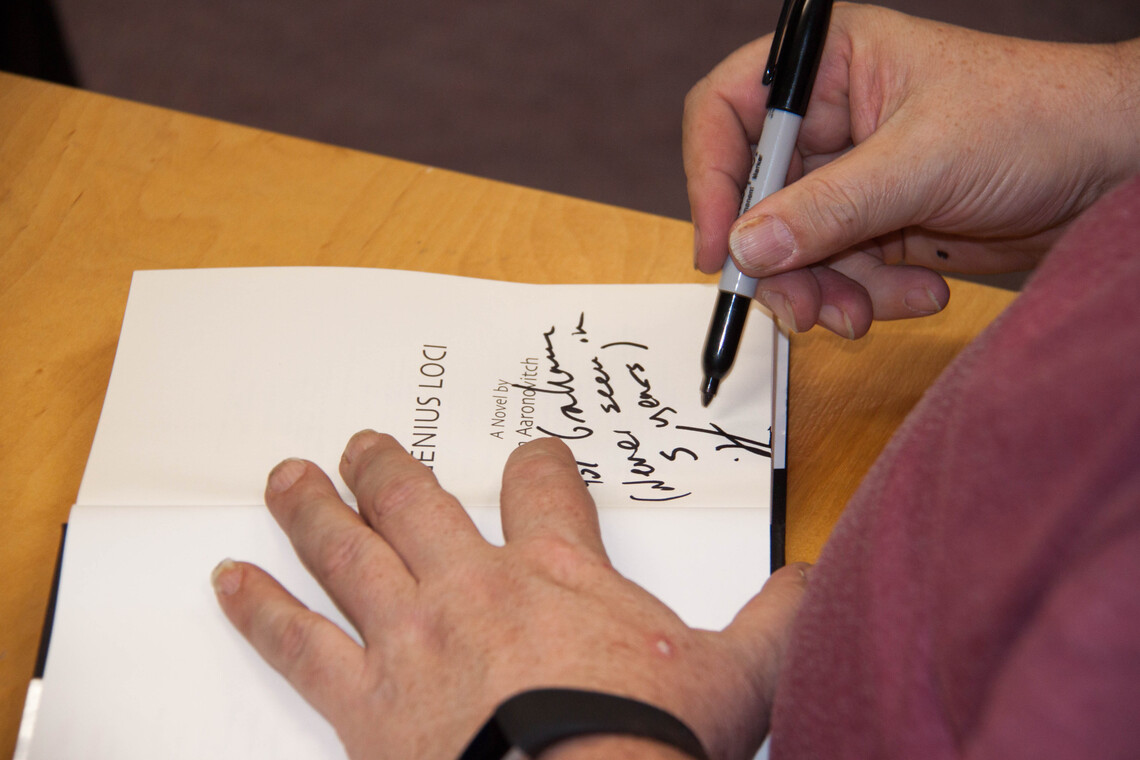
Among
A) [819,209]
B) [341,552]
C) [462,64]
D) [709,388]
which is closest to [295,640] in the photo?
[341,552]

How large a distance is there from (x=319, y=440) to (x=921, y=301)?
424 millimetres

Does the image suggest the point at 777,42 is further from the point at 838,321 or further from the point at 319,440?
the point at 319,440

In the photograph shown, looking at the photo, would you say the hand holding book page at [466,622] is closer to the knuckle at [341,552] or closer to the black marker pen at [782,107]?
the knuckle at [341,552]

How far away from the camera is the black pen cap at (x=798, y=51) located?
0.58 metres

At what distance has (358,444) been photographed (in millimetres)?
493

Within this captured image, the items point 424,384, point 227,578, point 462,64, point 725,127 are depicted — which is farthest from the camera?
point 462,64

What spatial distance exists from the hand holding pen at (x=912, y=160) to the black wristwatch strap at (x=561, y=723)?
0.30 metres

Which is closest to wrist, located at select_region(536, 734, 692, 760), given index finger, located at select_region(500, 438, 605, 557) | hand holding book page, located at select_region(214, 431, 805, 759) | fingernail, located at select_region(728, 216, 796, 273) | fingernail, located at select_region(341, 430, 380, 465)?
hand holding book page, located at select_region(214, 431, 805, 759)

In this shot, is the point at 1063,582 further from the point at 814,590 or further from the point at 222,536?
the point at 222,536

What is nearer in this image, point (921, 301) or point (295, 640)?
point (295, 640)

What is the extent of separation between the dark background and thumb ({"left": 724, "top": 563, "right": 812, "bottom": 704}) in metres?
1.11

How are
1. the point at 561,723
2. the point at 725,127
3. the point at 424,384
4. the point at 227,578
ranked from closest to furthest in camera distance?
1. the point at 561,723
2. the point at 227,578
3. the point at 424,384
4. the point at 725,127

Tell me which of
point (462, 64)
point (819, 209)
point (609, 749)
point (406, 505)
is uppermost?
point (462, 64)

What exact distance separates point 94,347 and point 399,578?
305 mm
